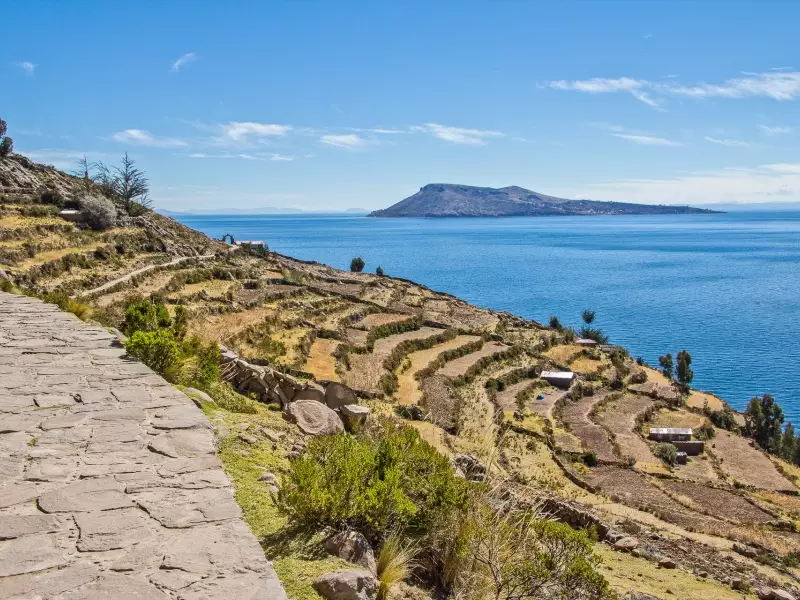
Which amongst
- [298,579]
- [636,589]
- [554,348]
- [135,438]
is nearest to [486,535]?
[298,579]

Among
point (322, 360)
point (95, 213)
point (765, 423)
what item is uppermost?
point (95, 213)

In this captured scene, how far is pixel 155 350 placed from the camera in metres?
8.63

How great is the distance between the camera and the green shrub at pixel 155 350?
8422 millimetres

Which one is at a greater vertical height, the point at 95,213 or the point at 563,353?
the point at 95,213

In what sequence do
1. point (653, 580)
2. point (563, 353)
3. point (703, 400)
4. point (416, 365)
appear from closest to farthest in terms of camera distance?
point (653, 580)
point (416, 365)
point (703, 400)
point (563, 353)

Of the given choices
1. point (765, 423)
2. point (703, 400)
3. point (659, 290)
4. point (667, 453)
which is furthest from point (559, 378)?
point (659, 290)

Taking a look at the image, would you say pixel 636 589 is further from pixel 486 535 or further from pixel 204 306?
pixel 204 306

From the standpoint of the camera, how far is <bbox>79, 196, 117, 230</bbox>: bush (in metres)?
44.4

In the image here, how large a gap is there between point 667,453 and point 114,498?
31.3 metres

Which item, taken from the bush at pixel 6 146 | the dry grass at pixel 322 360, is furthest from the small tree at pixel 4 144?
the dry grass at pixel 322 360

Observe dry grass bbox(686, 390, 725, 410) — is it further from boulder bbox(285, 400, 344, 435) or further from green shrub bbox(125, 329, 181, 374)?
green shrub bbox(125, 329, 181, 374)

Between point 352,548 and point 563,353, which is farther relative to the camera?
point 563,353

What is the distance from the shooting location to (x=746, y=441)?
36.5 metres

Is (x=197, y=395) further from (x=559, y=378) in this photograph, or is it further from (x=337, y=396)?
(x=559, y=378)
